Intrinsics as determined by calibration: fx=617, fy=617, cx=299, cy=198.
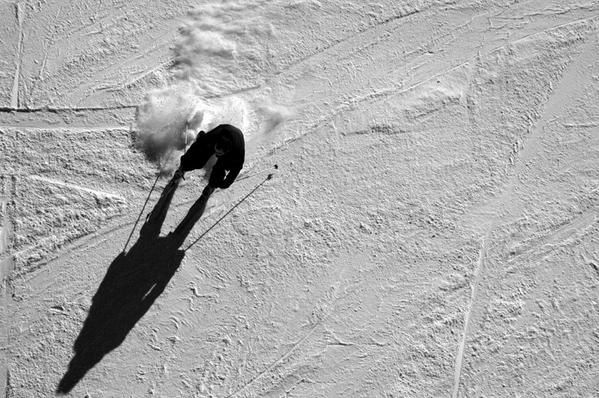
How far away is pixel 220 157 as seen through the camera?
13.5 ft

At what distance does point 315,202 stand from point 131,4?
2.21m

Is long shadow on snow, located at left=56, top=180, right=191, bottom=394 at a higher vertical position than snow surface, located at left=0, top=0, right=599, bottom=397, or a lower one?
lower

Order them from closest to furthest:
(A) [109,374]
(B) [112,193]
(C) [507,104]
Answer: (A) [109,374] < (B) [112,193] < (C) [507,104]

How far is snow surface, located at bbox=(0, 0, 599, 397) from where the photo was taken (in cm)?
425

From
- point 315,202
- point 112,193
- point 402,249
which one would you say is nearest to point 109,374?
point 112,193

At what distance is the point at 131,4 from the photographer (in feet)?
16.3

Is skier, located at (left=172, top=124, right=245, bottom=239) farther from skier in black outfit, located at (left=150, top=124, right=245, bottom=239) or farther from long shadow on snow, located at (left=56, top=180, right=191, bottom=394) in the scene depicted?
long shadow on snow, located at (left=56, top=180, right=191, bottom=394)

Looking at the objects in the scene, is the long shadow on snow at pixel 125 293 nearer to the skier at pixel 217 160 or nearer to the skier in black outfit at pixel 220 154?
the skier at pixel 217 160

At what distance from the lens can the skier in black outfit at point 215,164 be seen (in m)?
4.02

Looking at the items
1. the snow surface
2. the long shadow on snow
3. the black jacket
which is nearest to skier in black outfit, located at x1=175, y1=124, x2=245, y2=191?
the black jacket

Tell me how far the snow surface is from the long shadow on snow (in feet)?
0.05

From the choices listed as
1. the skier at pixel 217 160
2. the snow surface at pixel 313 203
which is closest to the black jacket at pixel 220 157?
the skier at pixel 217 160

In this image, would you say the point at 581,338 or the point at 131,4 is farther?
the point at 131,4

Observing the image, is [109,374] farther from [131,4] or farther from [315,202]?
[131,4]
